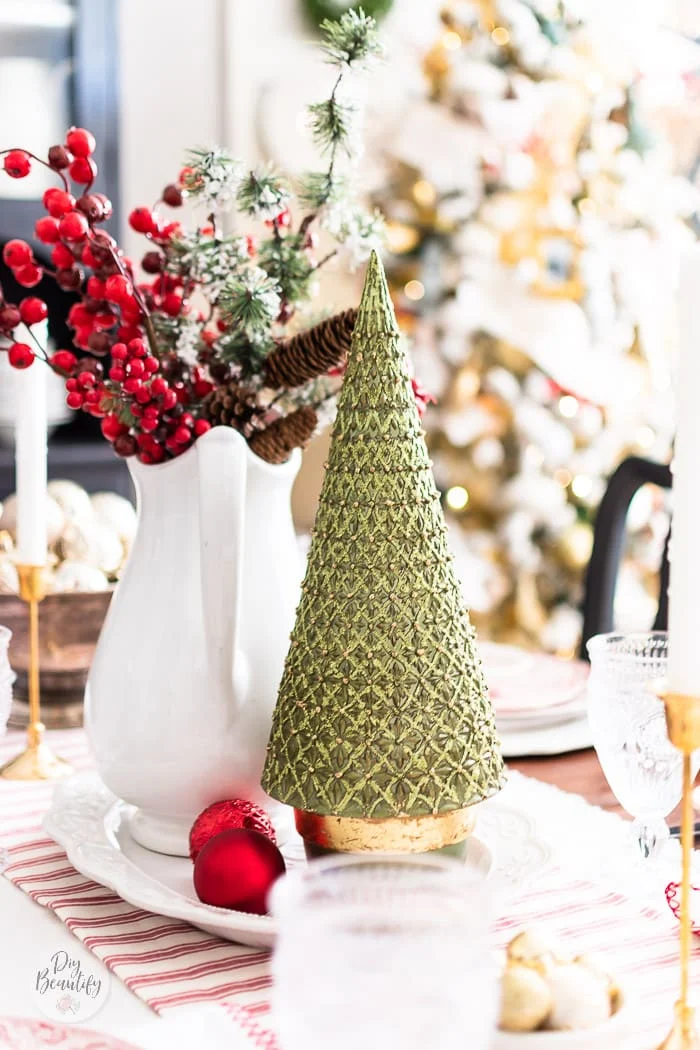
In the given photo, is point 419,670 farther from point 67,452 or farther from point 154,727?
point 67,452

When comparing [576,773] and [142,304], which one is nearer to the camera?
[142,304]

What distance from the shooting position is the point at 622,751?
859mm

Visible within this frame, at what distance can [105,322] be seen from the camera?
867 millimetres

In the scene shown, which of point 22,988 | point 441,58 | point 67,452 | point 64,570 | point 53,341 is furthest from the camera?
point 441,58

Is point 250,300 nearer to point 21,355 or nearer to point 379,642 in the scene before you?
point 21,355

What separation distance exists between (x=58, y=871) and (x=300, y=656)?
250 mm

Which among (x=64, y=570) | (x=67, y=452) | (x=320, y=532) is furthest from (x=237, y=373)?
(x=67, y=452)

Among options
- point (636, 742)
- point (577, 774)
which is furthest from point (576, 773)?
point (636, 742)

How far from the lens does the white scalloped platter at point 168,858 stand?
0.73m

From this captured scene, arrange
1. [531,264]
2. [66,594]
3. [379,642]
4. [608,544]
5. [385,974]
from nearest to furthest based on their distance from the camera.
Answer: [385,974] → [379,642] → [66,594] → [608,544] → [531,264]

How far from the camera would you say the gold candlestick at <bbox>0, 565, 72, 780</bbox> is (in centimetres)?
109

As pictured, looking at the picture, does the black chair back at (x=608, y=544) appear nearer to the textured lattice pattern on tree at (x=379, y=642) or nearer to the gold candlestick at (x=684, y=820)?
the textured lattice pattern on tree at (x=379, y=642)

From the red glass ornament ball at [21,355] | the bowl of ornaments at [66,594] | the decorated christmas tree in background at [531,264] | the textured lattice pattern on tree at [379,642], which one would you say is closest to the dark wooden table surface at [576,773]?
the textured lattice pattern on tree at [379,642]

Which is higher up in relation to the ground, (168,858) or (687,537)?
(687,537)
